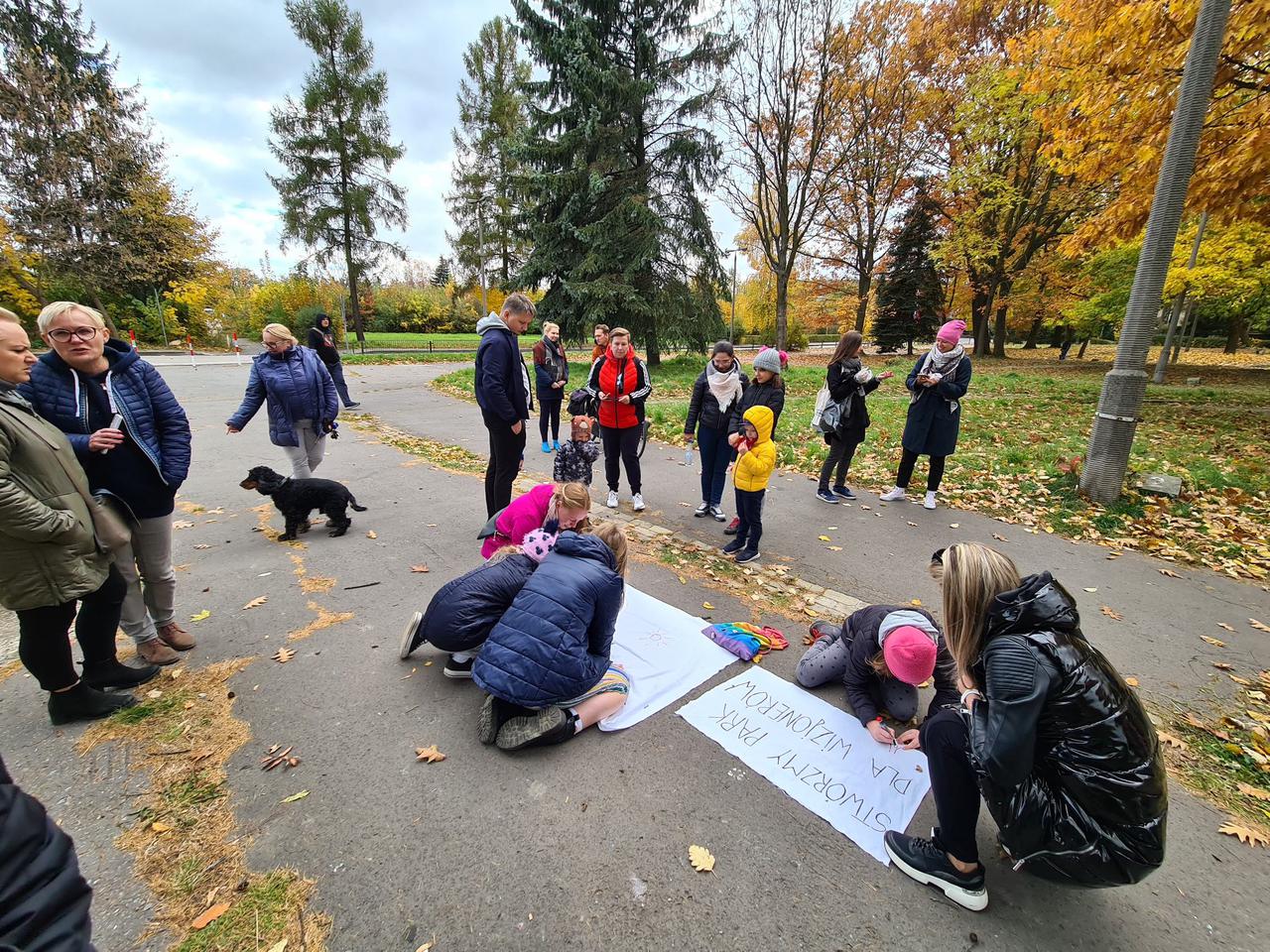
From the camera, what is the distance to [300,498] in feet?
16.8

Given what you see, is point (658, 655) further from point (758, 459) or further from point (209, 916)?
point (209, 916)

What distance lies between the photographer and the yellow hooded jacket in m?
4.62

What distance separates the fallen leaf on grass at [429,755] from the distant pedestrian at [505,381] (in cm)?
271

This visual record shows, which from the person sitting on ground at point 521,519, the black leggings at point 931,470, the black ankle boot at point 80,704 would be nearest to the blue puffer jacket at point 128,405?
the black ankle boot at point 80,704

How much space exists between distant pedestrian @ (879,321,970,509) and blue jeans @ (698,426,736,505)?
209 centimetres

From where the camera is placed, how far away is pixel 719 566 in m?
4.78

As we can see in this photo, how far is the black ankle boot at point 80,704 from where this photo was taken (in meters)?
2.72

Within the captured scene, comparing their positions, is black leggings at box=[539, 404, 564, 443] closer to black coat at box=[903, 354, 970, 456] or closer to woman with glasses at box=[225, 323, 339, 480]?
woman with glasses at box=[225, 323, 339, 480]

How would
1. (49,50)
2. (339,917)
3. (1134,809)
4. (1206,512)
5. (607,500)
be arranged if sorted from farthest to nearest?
1. (49,50)
2. (607,500)
3. (1206,512)
4. (339,917)
5. (1134,809)

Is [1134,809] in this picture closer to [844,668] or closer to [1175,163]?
[844,668]

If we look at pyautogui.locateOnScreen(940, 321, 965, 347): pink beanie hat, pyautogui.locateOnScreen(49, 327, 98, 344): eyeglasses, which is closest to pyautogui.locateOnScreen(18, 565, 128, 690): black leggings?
pyautogui.locateOnScreen(49, 327, 98, 344): eyeglasses

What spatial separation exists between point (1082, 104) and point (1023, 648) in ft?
31.2

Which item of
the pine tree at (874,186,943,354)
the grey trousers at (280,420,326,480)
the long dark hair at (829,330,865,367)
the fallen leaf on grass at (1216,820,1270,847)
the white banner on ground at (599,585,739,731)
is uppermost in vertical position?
the pine tree at (874,186,943,354)

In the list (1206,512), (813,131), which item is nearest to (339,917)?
(1206,512)
